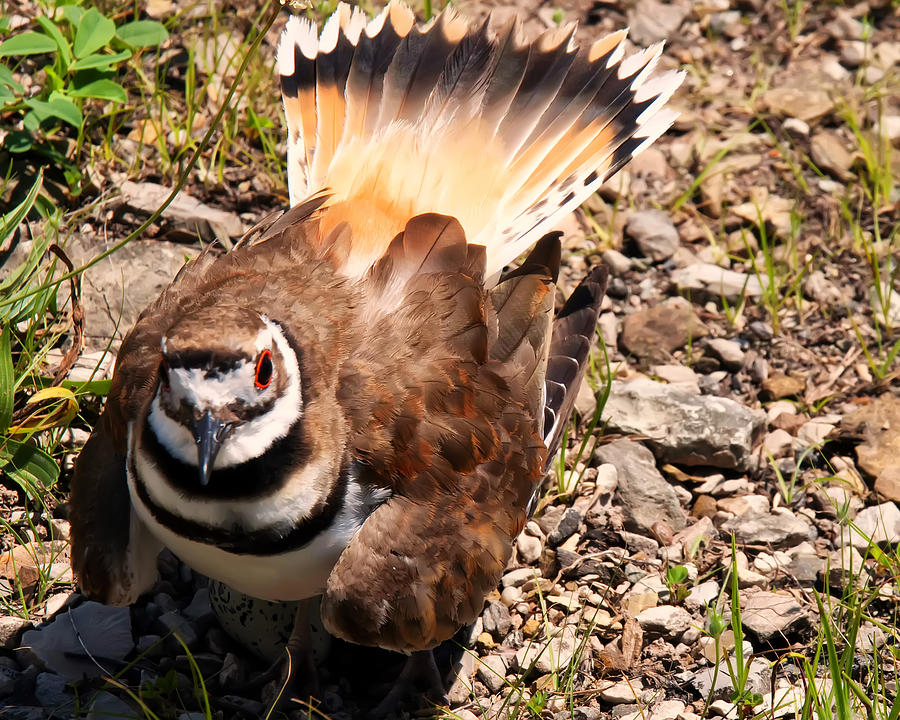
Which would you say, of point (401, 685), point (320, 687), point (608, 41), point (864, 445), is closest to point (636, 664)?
point (401, 685)

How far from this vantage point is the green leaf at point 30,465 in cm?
445

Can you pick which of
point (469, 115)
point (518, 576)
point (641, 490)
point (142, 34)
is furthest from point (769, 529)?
point (142, 34)

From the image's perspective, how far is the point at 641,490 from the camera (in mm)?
4930

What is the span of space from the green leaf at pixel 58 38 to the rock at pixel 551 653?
10.6 feet

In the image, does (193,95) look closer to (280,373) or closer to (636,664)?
(280,373)

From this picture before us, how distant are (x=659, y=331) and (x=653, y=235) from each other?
2.06ft

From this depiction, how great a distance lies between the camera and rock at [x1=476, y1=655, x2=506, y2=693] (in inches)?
169

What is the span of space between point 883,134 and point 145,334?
4286 millimetres

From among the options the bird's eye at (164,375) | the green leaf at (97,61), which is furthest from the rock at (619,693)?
the green leaf at (97,61)

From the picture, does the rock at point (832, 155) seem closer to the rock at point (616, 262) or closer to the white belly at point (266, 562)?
the rock at point (616, 262)

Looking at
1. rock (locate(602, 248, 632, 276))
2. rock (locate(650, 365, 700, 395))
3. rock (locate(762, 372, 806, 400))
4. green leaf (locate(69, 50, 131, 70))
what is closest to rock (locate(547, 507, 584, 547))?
rock (locate(650, 365, 700, 395))

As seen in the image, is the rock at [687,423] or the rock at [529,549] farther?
the rock at [687,423]

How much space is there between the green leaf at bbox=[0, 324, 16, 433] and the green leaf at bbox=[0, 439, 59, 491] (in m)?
0.12

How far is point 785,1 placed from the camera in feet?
23.2
